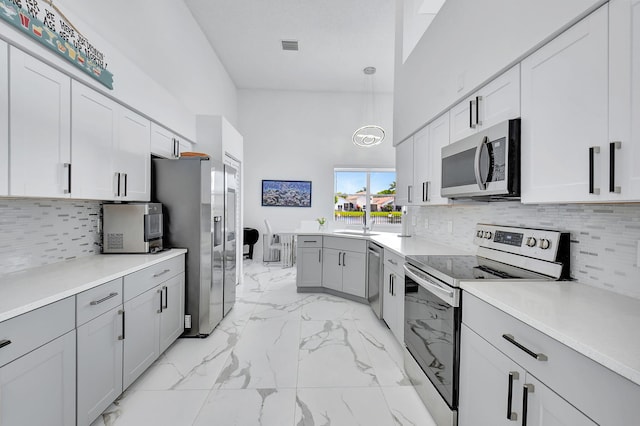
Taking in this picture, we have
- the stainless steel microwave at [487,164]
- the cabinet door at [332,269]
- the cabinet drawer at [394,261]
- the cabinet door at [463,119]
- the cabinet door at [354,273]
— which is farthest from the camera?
the cabinet door at [332,269]

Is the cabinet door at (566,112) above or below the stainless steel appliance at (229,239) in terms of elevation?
above

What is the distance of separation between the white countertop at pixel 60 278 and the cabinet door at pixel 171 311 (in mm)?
300

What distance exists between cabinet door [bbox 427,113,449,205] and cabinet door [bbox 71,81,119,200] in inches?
98.3

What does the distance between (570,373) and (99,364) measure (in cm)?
212

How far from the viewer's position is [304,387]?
2.01 m

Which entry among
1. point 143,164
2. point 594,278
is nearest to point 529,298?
point 594,278

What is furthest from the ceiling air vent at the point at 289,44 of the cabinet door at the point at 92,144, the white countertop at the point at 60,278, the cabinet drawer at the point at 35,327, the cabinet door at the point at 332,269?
the cabinet drawer at the point at 35,327

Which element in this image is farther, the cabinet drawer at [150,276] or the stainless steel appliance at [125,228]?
the stainless steel appliance at [125,228]

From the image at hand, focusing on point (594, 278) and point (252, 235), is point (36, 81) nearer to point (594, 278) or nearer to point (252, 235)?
point (594, 278)

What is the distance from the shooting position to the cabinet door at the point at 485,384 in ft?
3.49

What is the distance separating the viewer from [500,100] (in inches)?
63.7

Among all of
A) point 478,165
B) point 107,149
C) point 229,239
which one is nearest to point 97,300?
point 107,149

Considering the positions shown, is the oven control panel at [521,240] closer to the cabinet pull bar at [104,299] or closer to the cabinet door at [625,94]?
the cabinet door at [625,94]

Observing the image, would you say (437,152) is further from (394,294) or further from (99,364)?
(99,364)
